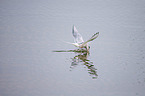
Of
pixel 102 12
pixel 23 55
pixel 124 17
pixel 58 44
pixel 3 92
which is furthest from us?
pixel 102 12

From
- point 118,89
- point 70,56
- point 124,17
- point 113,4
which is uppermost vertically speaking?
point 113,4

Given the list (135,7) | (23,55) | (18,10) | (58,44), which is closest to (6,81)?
(23,55)

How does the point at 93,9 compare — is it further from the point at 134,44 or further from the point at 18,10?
the point at 134,44

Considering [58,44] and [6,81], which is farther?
[58,44]

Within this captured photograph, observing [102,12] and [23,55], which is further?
[102,12]

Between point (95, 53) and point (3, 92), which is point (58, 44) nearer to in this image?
point (95, 53)

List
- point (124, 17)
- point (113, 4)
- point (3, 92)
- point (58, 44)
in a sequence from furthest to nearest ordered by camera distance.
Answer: point (113, 4) → point (124, 17) → point (58, 44) → point (3, 92)

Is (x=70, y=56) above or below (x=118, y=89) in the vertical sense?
above

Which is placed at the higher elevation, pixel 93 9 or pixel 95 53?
pixel 93 9

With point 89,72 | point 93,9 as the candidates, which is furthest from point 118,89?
point 93,9
